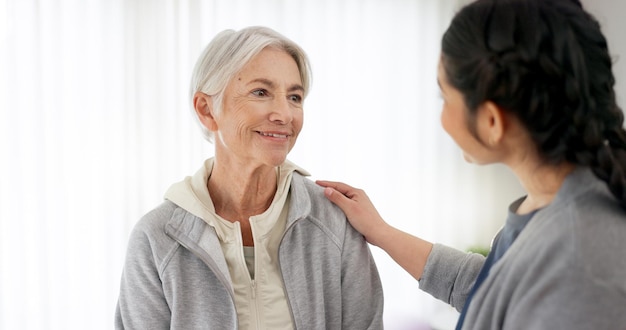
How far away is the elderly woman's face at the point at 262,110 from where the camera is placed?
1581 mm

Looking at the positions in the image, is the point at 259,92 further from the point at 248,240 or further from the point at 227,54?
the point at 248,240

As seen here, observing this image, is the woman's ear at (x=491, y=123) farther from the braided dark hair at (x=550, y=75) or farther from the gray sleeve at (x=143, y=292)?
the gray sleeve at (x=143, y=292)

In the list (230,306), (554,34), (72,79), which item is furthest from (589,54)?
(72,79)

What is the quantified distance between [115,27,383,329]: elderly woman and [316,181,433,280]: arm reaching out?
0.11ft

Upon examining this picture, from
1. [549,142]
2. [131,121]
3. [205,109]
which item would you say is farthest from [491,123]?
[131,121]

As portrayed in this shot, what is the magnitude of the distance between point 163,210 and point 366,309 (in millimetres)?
604

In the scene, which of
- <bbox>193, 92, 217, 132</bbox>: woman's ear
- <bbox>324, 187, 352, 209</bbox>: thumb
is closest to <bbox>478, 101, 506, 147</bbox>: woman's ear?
<bbox>324, 187, 352, 209</bbox>: thumb

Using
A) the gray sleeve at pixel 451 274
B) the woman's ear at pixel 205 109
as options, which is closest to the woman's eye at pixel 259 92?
the woman's ear at pixel 205 109

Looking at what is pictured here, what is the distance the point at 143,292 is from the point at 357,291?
56cm

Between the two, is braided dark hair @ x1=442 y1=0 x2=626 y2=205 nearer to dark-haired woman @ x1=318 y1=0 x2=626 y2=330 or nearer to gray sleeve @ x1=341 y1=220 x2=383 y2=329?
dark-haired woman @ x1=318 y1=0 x2=626 y2=330

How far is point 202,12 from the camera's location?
297cm

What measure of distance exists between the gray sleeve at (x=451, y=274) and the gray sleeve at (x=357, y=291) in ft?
0.49

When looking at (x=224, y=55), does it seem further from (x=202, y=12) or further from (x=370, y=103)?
(x=370, y=103)

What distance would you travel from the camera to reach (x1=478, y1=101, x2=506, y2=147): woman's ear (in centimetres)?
101
